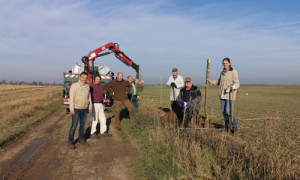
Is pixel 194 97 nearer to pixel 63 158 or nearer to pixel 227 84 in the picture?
pixel 227 84

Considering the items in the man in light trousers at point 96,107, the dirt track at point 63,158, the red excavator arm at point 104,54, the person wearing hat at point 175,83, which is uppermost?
the red excavator arm at point 104,54

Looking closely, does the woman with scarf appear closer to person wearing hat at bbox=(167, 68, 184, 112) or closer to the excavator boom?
person wearing hat at bbox=(167, 68, 184, 112)

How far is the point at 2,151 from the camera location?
5.21m

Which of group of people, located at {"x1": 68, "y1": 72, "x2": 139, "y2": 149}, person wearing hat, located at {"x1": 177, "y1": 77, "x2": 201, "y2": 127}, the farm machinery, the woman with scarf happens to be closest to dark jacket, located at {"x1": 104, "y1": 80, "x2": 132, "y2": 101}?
group of people, located at {"x1": 68, "y1": 72, "x2": 139, "y2": 149}

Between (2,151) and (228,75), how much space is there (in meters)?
6.15

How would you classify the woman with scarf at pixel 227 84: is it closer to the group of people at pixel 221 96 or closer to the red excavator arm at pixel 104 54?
the group of people at pixel 221 96

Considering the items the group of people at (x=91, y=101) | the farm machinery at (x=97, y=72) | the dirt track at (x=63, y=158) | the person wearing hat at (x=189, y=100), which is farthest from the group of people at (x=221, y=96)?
the farm machinery at (x=97, y=72)

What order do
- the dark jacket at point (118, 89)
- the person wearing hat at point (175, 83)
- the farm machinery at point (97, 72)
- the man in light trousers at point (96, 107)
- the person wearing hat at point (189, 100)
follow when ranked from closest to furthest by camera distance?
1. the person wearing hat at point (189, 100)
2. the man in light trousers at point (96, 107)
3. the person wearing hat at point (175, 83)
4. the dark jacket at point (118, 89)
5. the farm machinery at point (97, 72)

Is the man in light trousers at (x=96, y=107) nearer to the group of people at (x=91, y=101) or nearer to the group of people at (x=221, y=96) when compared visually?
the group of people at (x=91, y=101)

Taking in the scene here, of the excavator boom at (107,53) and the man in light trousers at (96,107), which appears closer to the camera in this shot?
the man in light trousers at (96,107)

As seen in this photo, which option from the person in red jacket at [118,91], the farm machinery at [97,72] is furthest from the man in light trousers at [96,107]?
the farm machinery at [97,72]

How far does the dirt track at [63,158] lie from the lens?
395cm

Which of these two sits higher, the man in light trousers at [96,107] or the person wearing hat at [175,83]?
the person wearing hat at [175,83]

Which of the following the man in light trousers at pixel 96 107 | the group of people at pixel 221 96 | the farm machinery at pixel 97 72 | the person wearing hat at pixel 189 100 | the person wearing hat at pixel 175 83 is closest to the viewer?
the group of people at pixel 221 96
